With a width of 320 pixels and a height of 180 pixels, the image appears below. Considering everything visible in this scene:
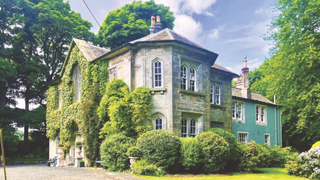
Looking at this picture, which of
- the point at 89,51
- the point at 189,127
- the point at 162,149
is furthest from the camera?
the point at 89,51

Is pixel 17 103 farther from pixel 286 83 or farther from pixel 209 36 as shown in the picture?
pixel 286 83

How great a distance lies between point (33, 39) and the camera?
106ft

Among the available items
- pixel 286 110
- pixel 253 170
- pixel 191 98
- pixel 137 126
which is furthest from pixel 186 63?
pixel 286 110

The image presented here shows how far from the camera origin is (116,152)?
14688 millimetres

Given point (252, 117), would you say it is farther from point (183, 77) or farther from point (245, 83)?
point (183, 77)

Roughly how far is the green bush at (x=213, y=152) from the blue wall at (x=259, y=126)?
9.90 metres

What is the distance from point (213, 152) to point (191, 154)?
1.25 meters

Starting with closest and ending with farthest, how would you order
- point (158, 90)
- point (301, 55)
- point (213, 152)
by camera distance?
point (213, 152) → point (158, 90) → point (301, 55)

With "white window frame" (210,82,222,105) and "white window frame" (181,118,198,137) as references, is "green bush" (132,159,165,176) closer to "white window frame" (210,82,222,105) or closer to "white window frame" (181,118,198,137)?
"white window frame" (181,118,198,137)

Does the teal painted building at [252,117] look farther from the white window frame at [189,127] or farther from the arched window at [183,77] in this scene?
the arched window at [183,77]

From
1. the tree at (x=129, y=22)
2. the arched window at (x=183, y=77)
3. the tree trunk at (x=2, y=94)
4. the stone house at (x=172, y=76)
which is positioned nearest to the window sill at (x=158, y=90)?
the stone house at (x=172, y=76)

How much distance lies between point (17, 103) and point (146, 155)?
24945 millimetres

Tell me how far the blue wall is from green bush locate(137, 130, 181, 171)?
11416 mm

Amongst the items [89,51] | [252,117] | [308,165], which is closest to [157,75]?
[89,51]
